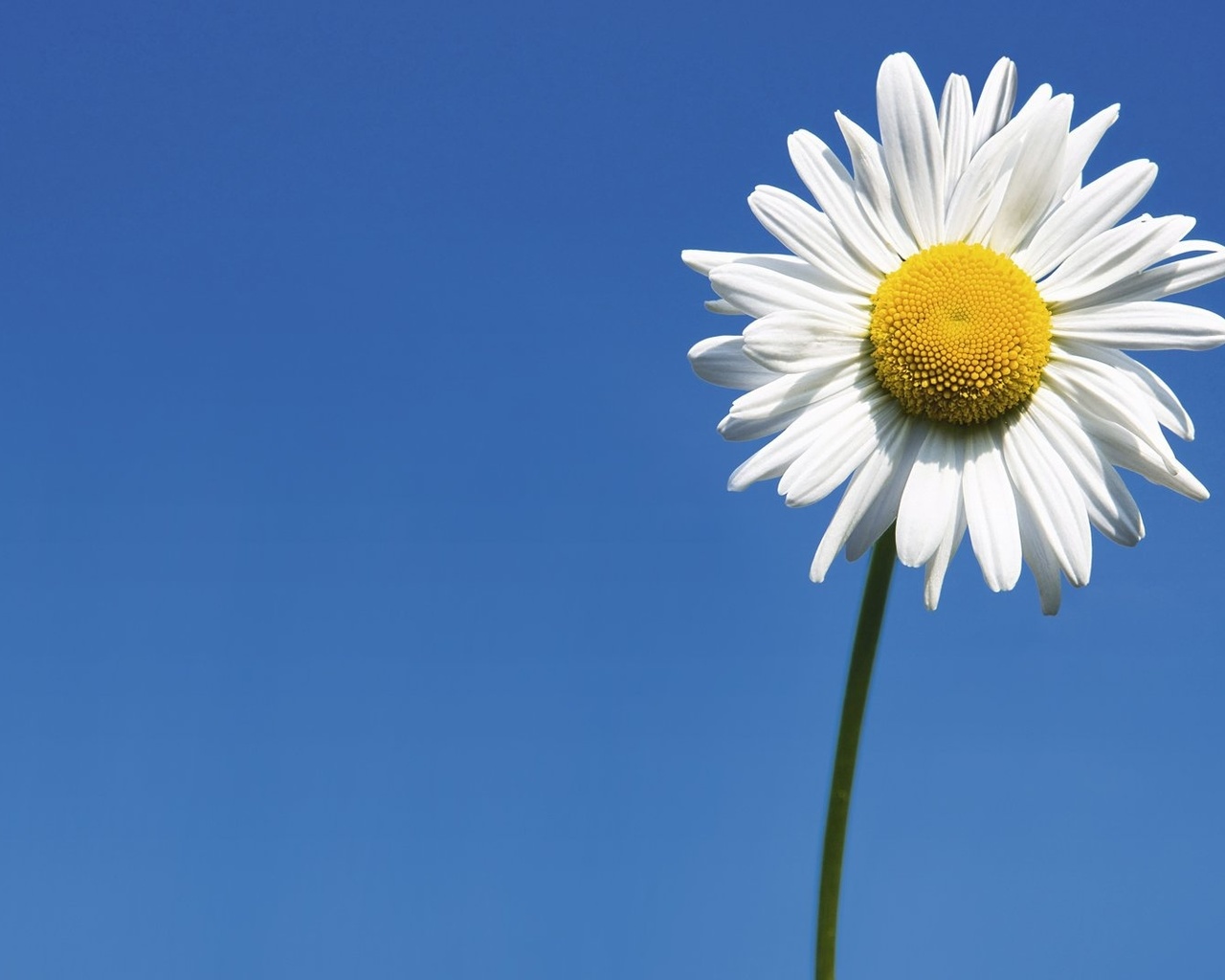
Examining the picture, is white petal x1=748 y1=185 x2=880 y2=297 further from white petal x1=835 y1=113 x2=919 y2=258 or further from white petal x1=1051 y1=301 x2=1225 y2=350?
white petal x1=1051 y1=301 x2=1225 y2=350

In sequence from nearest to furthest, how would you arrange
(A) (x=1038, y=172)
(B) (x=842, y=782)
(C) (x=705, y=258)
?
(B) (x=842, y=782) < (A) (x=1038, y=172) < (C) (x=705, y=258)

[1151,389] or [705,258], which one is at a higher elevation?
[705,258]

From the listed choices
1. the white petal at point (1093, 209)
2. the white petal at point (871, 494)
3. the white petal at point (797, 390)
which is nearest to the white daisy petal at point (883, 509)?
the white petal at point (871, 494)

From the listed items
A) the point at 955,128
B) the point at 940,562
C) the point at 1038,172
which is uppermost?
the point at 955,128

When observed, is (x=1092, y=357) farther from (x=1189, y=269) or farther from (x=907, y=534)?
(x=907, y=534)

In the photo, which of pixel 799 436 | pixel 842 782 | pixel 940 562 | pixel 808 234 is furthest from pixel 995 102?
pixel 842 782

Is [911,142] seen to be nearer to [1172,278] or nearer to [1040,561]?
[1172,278]

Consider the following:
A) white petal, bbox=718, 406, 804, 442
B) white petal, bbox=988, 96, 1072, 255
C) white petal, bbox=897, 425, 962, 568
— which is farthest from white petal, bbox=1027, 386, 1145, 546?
white petal, bbox=718, 406, 804, 442

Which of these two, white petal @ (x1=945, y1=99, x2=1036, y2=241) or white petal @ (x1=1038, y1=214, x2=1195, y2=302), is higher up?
white petal @ (x1=945, y1=99, x2=1036, y2=241)
